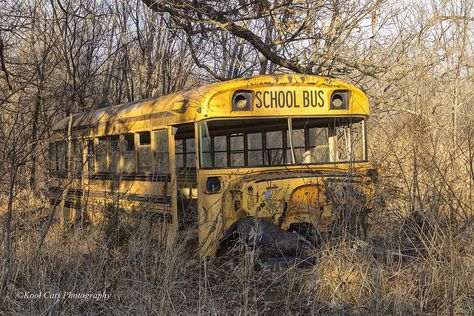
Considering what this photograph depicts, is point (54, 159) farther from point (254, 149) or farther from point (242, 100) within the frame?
point (242, 100)

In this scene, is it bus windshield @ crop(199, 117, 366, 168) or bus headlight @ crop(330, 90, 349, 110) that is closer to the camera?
bus windshield @ crop(199, 117, 366, 168)

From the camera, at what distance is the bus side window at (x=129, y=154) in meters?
6.83

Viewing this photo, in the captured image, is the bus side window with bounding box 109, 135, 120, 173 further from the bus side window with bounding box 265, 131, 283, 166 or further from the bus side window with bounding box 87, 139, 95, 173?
the bus side window with bounding box 265, 131, 283, 166

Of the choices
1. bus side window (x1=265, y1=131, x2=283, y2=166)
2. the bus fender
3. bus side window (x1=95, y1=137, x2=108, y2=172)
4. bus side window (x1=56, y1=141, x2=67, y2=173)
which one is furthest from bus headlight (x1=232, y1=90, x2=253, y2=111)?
bus side window (x1=56, y1=141, x2=67, y2=173)

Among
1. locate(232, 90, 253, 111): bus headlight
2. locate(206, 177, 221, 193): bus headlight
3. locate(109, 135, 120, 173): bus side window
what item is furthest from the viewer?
locate(109, 135, 120, 173): bus side window

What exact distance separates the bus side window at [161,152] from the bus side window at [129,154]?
52cm

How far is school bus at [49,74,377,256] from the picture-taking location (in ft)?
17.6

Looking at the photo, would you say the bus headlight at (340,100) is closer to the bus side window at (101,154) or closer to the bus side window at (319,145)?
the bus side window at (319,145)

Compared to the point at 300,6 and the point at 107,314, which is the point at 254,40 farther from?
the point at 107,314

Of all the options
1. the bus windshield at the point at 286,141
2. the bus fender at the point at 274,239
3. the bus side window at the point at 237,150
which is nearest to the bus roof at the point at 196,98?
the bus windshield at the point at 286,141

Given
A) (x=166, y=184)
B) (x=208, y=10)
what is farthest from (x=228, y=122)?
(x=208, y=10)

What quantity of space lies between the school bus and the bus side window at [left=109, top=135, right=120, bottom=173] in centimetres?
1

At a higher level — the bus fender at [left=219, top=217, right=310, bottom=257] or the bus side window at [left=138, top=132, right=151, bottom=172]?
the bus side window at [left=138, top=132, right=151, bottom=172]

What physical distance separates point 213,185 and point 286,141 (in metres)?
1.06
